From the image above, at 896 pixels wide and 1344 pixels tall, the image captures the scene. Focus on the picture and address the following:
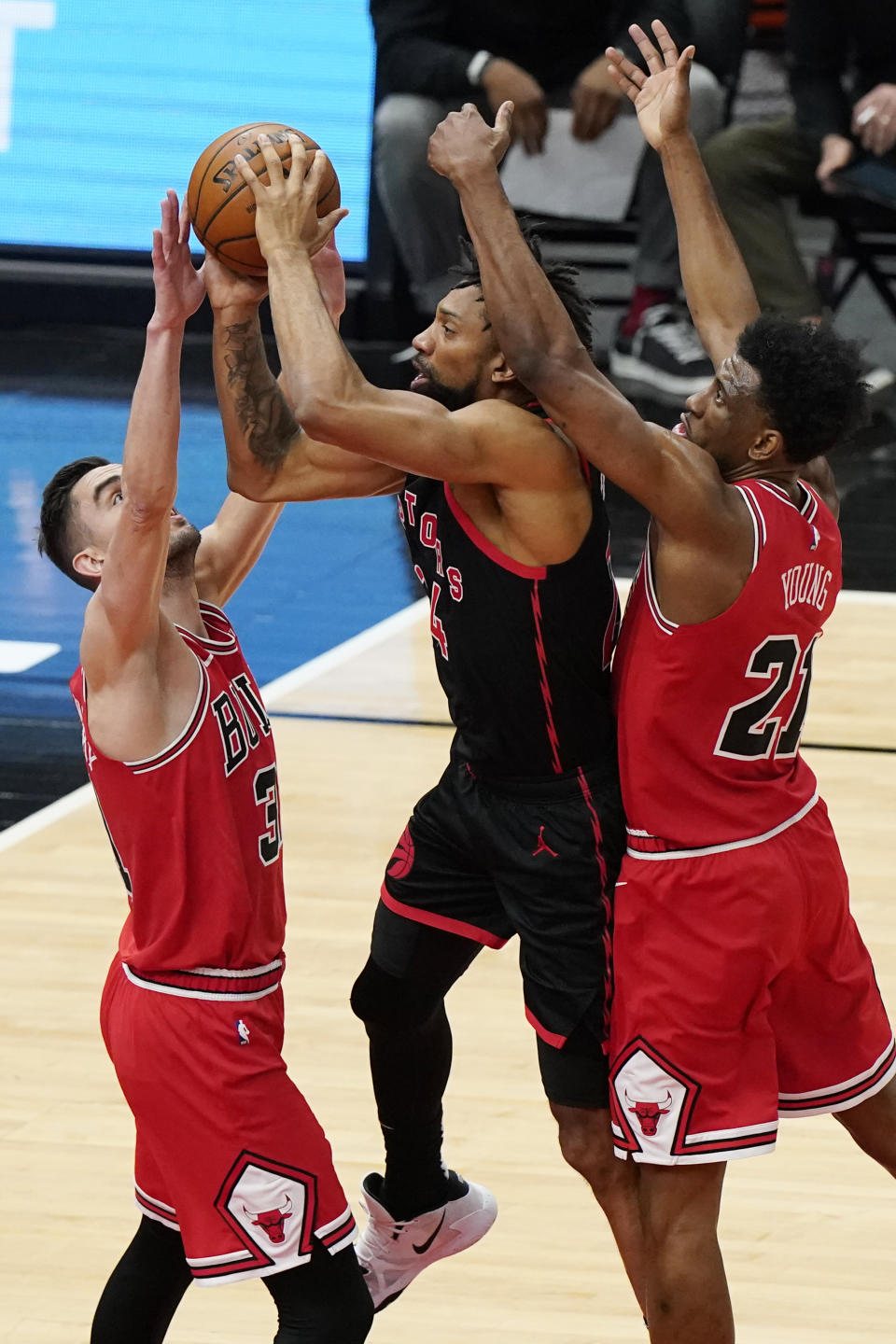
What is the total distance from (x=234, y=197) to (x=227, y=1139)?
5.06 feet

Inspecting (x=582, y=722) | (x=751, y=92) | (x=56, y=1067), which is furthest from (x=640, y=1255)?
(x=751, y=92)

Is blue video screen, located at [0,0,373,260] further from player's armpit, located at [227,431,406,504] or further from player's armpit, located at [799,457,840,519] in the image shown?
player's armpit, located at [227,431,406,504]

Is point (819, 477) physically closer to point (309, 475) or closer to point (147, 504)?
point (309, 475)

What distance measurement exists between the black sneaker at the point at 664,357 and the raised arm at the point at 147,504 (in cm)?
796

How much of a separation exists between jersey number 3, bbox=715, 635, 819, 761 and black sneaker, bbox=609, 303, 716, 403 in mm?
7668

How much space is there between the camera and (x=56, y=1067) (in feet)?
15.5

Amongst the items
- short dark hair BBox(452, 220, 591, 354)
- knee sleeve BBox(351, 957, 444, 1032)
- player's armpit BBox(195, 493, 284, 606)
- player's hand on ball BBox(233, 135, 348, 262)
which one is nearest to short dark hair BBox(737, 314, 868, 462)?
short dark hair BBox(452, 220, 591, 354)

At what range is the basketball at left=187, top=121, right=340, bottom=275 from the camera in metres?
3.25

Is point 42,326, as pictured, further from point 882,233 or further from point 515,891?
point 515,891

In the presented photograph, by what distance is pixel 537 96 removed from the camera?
10.8 metres

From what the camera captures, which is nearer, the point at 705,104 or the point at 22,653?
the point at 22,653

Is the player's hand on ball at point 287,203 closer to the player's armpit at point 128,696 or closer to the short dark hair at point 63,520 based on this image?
the short dark hair at point 63,520

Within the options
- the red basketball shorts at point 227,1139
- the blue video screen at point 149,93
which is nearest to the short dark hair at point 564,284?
the red basketball shorts at point 227,1139

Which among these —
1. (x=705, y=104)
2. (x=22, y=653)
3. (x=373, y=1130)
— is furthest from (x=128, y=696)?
(x=705, y=104)
